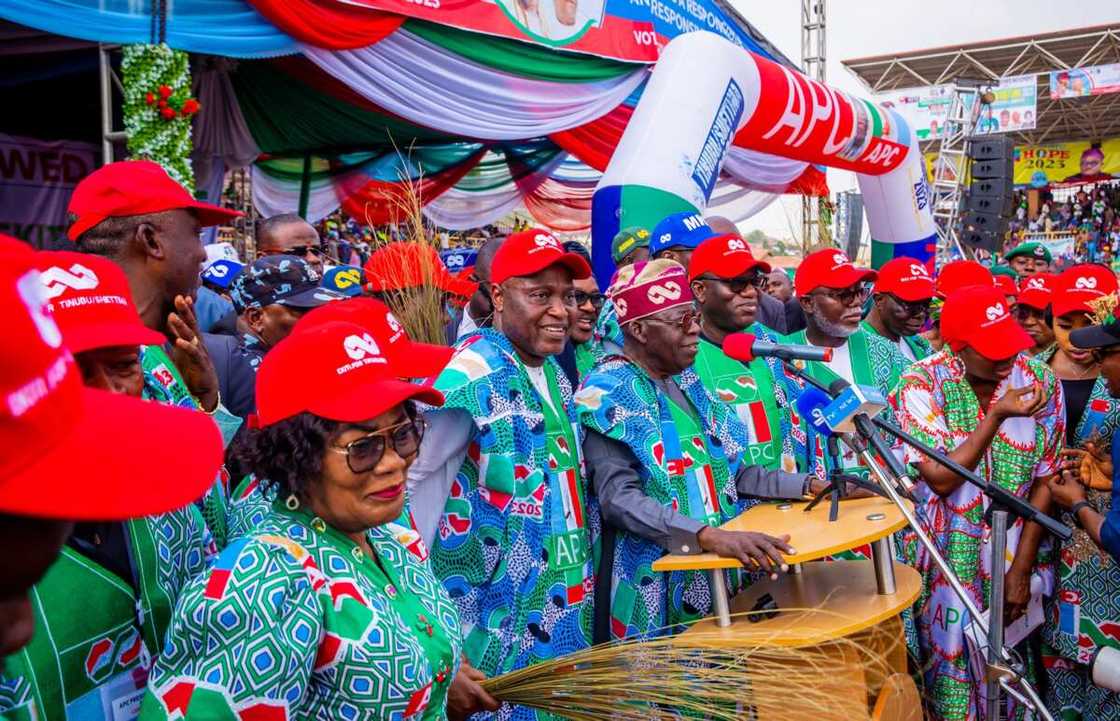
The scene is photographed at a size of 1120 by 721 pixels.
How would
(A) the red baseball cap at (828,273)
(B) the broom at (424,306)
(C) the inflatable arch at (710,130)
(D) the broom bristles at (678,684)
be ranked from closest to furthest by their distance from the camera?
(D) the broom bristles at (678,684)
(B) the broom at (424,306)
(A) the red baseball cap at (828,273)
(C) the inflatable arch at (710,130)

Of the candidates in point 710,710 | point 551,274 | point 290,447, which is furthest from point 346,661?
point 551,274

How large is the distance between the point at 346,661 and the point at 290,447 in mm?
388

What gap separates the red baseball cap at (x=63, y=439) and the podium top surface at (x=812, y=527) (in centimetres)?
164

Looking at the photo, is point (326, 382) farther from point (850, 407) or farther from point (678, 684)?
point (850, 407)

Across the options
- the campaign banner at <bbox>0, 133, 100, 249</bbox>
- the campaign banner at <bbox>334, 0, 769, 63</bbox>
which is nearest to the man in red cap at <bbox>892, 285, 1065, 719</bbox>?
the campaign banner at <bbox>334, 0, 769, 63</bbox>

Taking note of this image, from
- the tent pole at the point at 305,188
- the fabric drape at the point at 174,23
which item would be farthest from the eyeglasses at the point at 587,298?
the tent pole at the point at 305,188

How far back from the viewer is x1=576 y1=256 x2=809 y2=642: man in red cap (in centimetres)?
270

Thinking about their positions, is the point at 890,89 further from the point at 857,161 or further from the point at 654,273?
the point at 654,273

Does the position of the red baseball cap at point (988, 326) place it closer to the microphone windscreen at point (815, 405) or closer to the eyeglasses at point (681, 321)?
the microphone windscreen at point (815, 405)

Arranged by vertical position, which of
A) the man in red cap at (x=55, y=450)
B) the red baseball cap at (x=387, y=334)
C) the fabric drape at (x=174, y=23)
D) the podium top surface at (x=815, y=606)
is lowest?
the podium top surface at (x=815, y=606)

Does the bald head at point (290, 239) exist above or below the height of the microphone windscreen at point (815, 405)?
above

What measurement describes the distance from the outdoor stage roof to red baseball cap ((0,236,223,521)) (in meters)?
25.4

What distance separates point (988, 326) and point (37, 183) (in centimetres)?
868

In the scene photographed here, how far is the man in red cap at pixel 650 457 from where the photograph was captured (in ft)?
8.86
